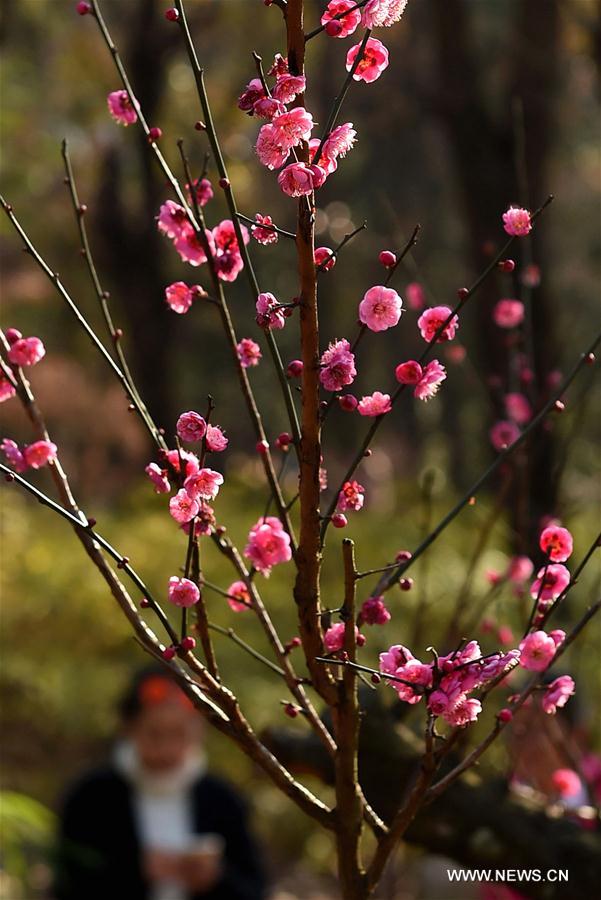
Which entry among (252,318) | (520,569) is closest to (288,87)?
(520,569)

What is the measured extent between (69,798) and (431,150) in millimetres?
19896

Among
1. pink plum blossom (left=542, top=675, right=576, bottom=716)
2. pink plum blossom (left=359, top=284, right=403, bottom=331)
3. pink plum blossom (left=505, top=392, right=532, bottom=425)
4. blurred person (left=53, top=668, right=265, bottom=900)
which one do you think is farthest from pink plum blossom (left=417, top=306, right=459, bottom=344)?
blurred person (left=53, top=668, right=265, bottom=900)

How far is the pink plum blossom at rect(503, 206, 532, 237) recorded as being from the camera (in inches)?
54.9

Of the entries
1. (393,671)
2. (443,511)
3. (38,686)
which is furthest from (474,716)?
(443,511)

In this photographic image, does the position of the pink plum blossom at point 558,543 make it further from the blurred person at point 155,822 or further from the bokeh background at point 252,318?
the blurred person at point 155,822

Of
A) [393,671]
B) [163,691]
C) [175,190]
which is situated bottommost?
[163,691]

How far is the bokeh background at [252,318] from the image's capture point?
20.8ft

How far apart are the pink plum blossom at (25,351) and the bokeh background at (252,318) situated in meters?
0.19

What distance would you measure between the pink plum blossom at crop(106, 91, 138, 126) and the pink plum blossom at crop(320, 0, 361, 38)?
33cm

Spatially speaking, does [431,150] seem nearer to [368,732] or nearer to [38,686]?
[38,686]

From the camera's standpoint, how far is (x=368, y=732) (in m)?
2.04

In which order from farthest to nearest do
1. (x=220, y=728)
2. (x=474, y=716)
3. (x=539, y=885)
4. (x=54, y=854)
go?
1. (x=54, y=854)
2. (x=539, y=885)
3. (x=220, y=728)
4. (x=474, y=716)

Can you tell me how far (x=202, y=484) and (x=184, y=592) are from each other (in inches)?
5.2

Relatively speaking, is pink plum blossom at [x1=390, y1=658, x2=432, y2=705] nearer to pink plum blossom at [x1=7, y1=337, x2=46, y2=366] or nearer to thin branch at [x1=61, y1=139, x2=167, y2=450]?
thin branch at [x1=61, y1=139, x2=167, y2=450]
